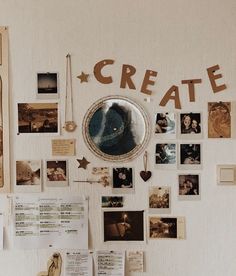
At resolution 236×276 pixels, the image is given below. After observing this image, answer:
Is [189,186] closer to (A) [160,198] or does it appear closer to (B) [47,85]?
(A) [160,198]

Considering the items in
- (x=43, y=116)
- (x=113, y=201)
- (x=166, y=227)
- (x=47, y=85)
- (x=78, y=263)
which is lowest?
(x=78, y=263)

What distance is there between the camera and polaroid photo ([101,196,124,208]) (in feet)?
4.79

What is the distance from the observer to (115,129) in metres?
1.46

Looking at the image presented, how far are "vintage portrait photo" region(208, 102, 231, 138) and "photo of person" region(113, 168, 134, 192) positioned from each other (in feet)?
1.09

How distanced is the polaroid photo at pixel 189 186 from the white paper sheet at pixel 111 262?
12.8 inches

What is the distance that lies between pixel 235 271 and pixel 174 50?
858mm

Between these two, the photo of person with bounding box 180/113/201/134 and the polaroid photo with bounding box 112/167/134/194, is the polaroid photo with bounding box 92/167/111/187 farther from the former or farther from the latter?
the photo of person with bounding box 180/113/201/134

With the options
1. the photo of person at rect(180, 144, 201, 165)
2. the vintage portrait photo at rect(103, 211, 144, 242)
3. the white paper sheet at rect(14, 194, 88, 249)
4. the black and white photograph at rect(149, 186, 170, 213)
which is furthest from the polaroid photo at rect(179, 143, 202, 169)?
the white paper sheet at rect(14, 194, 88, 249)

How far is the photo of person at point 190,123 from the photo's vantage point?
4.73 ft

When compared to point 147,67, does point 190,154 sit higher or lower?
lower

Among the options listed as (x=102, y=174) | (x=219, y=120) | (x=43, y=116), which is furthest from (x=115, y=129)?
(x=219, y=120)

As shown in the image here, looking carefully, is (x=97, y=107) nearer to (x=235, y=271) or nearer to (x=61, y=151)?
(x=61, y=151)

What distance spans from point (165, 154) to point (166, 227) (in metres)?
0.28

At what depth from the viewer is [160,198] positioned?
145cm
